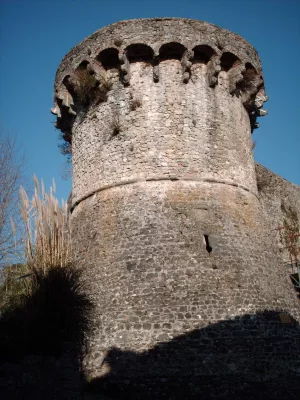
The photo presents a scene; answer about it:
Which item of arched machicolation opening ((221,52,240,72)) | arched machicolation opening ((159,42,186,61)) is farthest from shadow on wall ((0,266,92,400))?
arched machicolation opening ((221,52,240,72))

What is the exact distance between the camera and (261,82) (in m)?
11.3

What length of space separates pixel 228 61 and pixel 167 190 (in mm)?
3865

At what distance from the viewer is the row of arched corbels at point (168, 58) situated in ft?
33.2

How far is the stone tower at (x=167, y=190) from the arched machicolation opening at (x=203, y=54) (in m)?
0.03

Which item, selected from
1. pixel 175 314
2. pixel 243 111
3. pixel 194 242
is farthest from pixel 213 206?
pixel 243 111

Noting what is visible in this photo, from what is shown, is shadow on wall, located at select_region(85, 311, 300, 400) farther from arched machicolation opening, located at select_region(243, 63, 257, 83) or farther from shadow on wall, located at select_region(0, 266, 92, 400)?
arched machicolation opening, located at select_region(243, 63, 257, 83)

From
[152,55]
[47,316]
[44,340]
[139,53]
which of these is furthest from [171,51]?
[44,340]

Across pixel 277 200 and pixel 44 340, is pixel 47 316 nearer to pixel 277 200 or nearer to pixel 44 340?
pixel 44 340

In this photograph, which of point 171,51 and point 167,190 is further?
point 171,51

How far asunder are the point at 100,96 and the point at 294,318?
6600 millimetres

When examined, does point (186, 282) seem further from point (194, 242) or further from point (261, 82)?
point (261, 82)

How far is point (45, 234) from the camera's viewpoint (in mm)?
8367

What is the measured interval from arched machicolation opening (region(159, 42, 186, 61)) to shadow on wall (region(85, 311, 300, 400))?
606 centimetres

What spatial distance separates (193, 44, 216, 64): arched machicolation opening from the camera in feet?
33.6
